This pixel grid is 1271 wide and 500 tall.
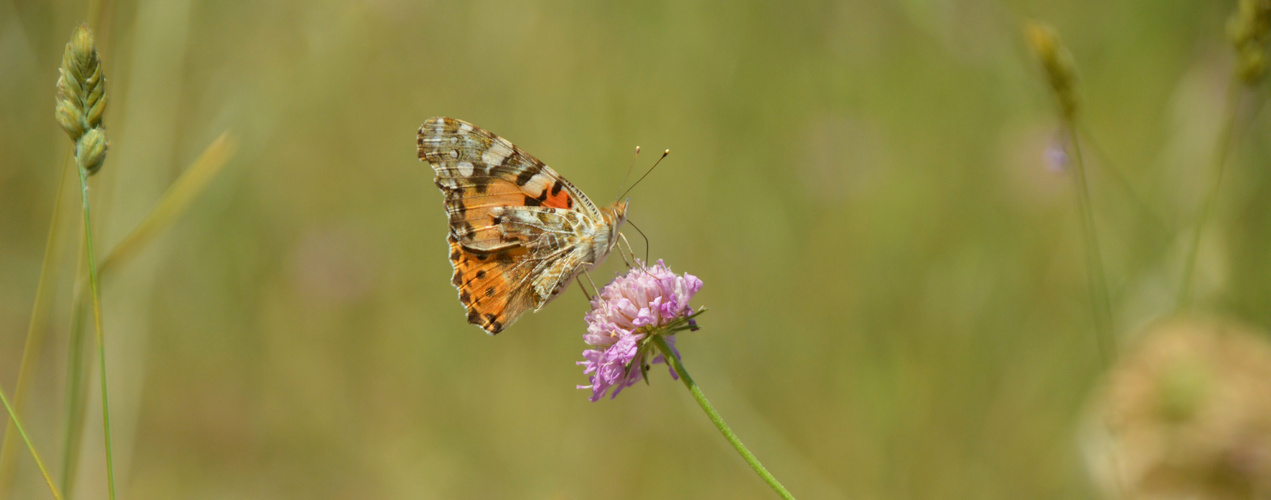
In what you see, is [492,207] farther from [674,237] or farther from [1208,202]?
[674,237]

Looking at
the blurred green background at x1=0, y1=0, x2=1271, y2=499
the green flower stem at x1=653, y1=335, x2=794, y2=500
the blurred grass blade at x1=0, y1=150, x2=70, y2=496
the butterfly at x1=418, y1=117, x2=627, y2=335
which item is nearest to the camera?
the green flower stem at x1=653, y1=335, x2=794, y2=500

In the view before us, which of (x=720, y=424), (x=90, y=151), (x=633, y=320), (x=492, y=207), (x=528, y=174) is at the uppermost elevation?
(x=528, y=174)

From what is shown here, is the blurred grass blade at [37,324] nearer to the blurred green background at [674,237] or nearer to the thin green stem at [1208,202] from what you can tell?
the blurred green background at [674,237]

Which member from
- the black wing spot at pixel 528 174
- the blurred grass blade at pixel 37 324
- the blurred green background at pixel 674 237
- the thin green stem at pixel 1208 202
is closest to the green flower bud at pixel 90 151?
the blurred grass blade at pixel 37 324

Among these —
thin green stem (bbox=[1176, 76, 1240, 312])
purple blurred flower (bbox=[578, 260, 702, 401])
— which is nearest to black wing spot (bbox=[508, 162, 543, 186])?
purple blurred flower (bbox=[578, 260, 702, 401])

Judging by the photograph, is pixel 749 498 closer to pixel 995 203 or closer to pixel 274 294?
pixel 995 203

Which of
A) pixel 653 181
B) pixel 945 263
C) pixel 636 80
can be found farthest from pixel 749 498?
pixel 636 80

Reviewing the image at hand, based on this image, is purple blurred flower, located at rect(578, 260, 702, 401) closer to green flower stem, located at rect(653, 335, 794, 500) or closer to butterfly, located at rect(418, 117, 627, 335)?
green flower stem, located at rect(653, 335, 794, 500)

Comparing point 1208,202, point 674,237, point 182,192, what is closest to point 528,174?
point 182,192

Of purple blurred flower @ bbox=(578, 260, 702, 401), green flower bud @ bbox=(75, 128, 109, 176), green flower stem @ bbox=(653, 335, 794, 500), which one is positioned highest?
green flower bud @ bbox=(75, 128, 109, 176)
